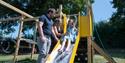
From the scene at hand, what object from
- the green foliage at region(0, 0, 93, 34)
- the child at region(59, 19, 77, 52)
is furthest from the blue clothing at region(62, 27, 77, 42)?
the green foliage at region(0, 0, 93, 34)

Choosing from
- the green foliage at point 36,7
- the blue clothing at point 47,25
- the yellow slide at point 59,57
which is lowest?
the yellow slide at point 59,57

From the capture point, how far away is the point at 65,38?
14.5 meters

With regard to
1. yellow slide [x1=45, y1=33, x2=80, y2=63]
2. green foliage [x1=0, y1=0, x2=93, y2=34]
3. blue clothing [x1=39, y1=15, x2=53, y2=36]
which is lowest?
yellow slide [x1=45, y1=33, x2=80, y2=63]

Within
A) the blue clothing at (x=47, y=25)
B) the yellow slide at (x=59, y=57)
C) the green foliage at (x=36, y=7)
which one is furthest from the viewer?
the green foliage at (x=36, y=7)

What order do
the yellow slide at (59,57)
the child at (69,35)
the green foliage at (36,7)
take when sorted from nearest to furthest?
the yellow slide at (59,57) → the child at (69,35) → the green foliage at (36,7)

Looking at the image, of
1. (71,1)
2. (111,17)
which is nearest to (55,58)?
(71,1)

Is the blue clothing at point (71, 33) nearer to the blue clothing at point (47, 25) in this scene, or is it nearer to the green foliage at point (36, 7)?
the blue clothing at point (47, 25)

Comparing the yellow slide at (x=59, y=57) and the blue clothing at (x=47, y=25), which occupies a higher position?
the blue clothing at (x=47, y=25)

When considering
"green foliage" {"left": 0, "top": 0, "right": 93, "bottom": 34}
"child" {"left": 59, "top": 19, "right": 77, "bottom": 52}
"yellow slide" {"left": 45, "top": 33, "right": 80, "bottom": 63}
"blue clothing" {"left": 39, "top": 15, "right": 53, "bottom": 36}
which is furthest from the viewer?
"green foliage" {"left": 0, "top": 0, "right": 93, "bottom": 34}

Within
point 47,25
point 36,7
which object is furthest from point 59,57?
point 36,7

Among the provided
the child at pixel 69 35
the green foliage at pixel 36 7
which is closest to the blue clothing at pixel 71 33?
the child at pixel 69 35

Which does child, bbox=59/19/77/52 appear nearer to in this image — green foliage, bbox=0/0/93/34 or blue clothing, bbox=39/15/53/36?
blue clothing, bbox=39/15/53/36

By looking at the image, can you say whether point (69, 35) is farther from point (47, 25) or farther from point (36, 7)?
point (36, 7)

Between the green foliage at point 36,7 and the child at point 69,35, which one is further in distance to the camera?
the green foliage at point 36,7
